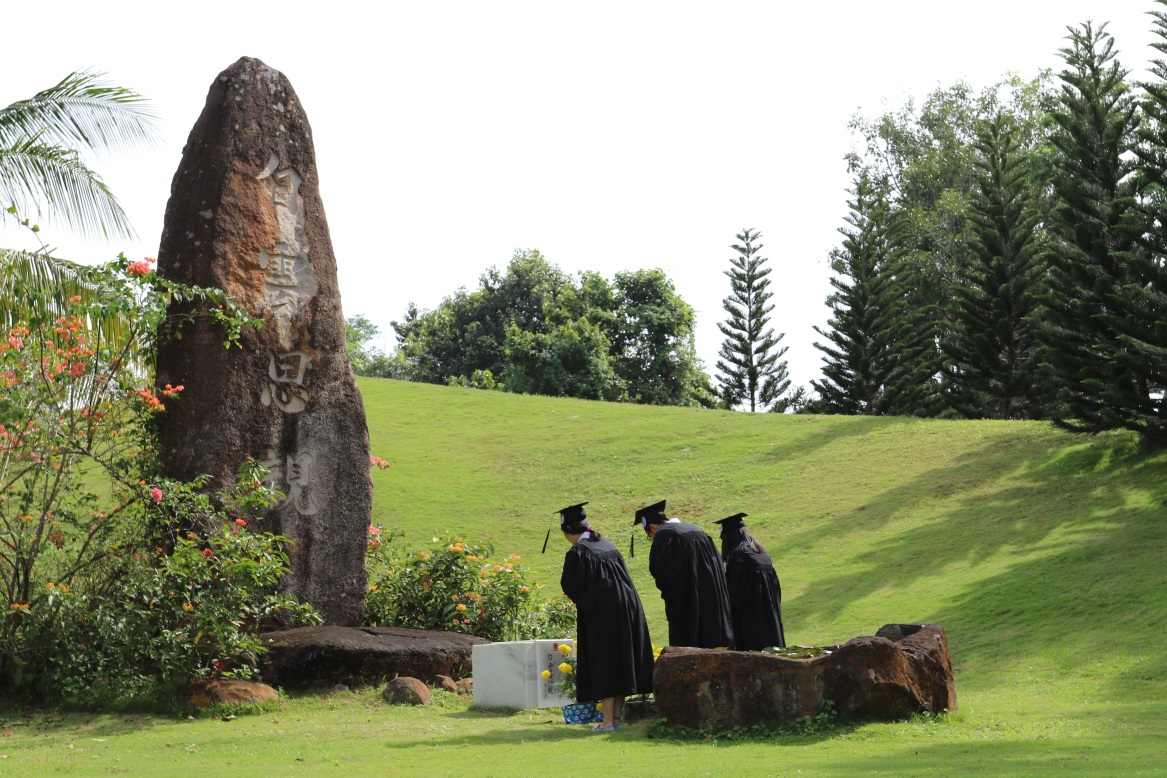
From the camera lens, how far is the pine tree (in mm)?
16656

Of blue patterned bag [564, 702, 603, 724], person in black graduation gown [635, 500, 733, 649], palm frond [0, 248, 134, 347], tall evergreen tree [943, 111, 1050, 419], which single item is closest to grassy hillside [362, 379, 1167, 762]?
person in black graduation gown [635, 500, 733, 649]

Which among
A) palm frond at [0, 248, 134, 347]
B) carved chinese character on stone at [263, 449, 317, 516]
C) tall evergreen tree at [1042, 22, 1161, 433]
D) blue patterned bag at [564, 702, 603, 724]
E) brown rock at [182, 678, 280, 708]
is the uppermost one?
tall evergreen tree at [1042, 22, 1161, 433]

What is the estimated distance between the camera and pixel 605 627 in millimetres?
7133

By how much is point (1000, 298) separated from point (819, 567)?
405 inches

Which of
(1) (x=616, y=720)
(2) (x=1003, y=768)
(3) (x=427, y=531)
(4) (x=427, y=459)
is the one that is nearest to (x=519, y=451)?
(4) (x=427, y=459)

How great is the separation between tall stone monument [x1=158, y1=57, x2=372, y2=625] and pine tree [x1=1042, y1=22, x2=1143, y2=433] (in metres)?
11.1

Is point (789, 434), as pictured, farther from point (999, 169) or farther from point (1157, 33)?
point (1157, 33)

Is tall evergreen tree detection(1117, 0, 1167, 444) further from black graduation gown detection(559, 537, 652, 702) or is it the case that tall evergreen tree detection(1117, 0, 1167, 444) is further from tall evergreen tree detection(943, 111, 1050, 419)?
black graduation gown detection(559, 537, 652, 702)

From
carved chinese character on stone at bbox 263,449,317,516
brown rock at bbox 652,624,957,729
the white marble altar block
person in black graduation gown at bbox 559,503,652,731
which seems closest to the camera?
brown rock at bbox 652,624,957,729

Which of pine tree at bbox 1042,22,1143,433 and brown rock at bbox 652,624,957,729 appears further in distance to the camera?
pine tree at bbox 1042,22,1143,433

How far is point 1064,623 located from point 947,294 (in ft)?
59.4

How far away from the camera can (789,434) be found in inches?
803

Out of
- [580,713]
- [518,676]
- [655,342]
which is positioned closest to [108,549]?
[518,676]

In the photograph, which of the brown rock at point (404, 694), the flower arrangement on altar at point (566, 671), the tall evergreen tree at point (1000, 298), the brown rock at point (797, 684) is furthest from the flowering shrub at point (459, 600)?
the tall evergreen tree at point (1000, 298)
